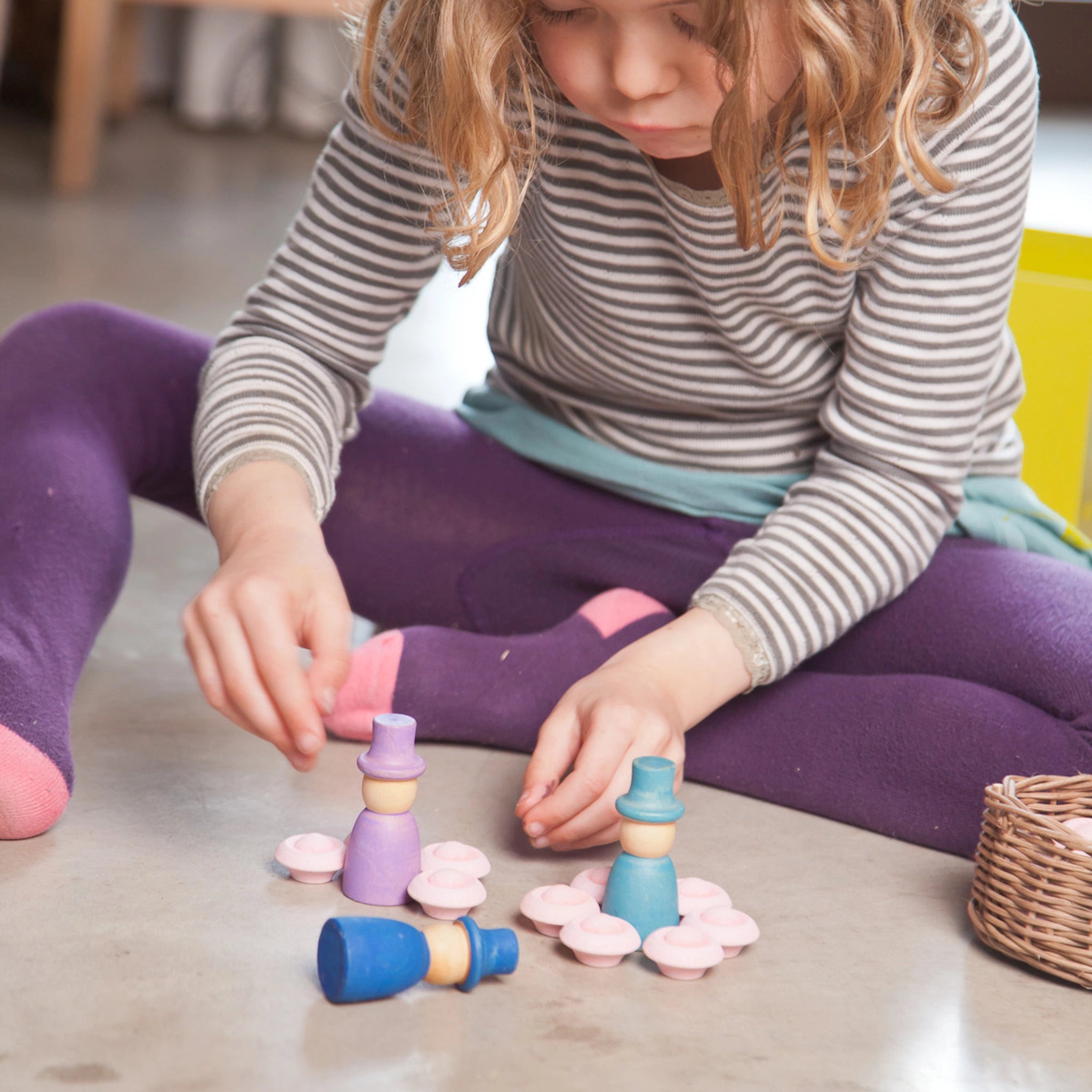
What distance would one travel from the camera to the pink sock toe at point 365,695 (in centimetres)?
102

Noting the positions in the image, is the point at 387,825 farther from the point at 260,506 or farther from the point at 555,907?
the point at 260,506

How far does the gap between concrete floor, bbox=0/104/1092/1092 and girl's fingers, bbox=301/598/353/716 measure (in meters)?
0.12

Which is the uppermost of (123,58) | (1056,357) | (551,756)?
(1056,357)

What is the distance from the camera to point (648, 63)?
77cm

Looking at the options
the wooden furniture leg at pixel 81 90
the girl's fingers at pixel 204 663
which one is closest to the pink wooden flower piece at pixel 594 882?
the girl's fingers at pixel 204 663

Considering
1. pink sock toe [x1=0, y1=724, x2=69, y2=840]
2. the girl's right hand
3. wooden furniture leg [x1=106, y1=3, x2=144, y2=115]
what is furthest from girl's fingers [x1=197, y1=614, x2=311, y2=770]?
wooden furniture leg [x1=106, y1=3, x2=144, y2=115]

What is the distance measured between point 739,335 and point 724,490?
0.13 meters

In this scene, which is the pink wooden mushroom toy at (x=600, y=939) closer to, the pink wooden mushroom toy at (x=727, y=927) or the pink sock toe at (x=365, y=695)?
the pink wooden mushroom toy at (x=727, y=927)

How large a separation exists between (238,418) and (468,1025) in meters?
0.45

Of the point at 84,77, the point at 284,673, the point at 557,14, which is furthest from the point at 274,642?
the point at 84,77

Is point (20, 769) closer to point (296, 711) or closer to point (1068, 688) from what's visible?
point (296, 711)

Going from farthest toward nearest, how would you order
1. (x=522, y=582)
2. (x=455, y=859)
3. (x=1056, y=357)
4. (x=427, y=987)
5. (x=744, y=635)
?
(x=1056, y=357) < (x=522, y=582) < (x=744, y=635) < (x=455, y=859) < (x=427, y=987)

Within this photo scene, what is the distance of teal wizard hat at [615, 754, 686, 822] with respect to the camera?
76cm

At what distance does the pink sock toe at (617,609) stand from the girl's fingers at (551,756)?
8.8 inches
